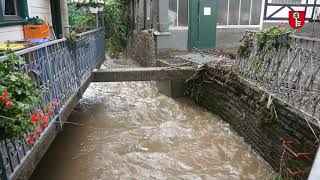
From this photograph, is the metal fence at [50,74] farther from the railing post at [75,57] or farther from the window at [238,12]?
the window at [238,12]

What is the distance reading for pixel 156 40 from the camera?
10.6m

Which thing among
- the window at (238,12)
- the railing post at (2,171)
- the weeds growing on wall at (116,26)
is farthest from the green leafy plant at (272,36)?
the weeds growing on wall at (116,26)

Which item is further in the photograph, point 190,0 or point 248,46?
point 190,0

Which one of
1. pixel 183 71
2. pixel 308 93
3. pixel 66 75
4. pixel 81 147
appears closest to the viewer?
pixel 308 93

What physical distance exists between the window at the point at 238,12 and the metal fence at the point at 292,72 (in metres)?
5.93

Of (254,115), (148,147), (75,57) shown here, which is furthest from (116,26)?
(254,115)

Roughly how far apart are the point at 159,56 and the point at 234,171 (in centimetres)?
630

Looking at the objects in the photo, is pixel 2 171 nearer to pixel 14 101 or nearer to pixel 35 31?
pixel 14 101

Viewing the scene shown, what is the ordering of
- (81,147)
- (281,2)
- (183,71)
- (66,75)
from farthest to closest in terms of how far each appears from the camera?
(281,2) → (183,71) → (81,147) → (66,75)

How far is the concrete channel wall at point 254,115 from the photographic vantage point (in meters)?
4.34

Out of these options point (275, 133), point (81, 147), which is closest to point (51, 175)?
point (81, 147)

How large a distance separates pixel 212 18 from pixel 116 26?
596cm

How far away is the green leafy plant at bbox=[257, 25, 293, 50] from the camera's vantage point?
500 cm

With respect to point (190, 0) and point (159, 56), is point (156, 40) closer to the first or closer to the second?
point (159, 56)
